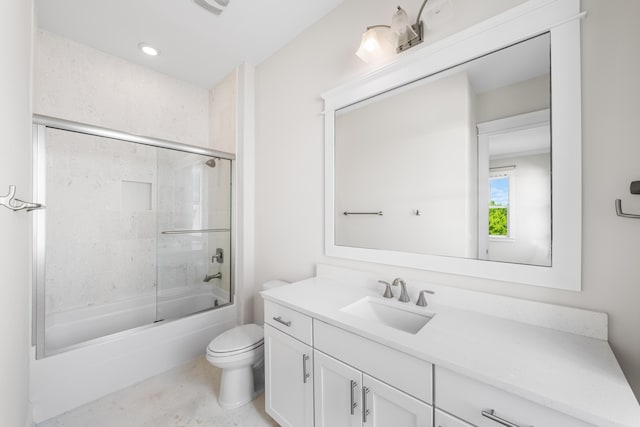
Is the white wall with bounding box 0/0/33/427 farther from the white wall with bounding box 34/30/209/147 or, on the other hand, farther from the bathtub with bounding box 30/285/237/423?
the white wall with bounding box 34/30/209/147

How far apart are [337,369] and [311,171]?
1.31 m

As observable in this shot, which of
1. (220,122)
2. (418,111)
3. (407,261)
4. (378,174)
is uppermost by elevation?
(220,122)

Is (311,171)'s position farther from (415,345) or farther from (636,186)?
(636,186)

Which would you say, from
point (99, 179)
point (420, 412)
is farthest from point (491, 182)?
point (99, 179)

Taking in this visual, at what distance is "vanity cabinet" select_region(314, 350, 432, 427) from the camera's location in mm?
896

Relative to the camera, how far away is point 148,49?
223 cm

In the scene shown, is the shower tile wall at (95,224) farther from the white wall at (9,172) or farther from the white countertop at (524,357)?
the white countertop at (524,357)

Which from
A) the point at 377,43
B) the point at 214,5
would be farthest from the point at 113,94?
the point at 377,43

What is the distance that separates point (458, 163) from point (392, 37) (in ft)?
2.63

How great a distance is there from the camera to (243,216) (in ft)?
8.03

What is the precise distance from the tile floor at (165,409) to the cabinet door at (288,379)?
254mm

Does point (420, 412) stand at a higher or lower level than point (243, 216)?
lower

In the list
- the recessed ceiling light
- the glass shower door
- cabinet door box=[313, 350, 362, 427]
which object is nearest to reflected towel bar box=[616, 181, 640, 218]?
cabinet door box=[313, 350, 362, 427]

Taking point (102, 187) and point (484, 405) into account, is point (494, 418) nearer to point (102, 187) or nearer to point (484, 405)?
point (484, 405)
